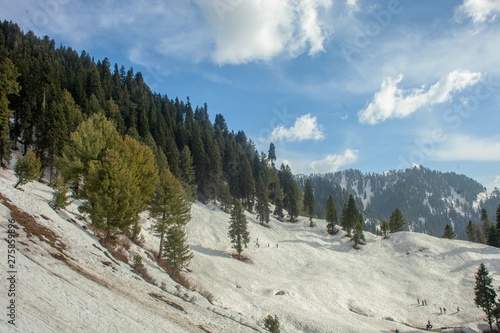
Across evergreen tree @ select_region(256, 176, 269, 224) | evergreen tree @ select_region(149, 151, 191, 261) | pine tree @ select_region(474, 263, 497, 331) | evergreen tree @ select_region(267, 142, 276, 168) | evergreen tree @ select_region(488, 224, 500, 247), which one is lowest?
pine tree @ select_region(474, 263, 497, 331)

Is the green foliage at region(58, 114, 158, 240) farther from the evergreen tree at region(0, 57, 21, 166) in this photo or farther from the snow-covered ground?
the evergreen tree at region(0, 57, 21, 166)

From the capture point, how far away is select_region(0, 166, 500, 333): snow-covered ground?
12.9 m

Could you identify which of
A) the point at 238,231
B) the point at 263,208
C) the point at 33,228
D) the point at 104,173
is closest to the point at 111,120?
the point at 238,231

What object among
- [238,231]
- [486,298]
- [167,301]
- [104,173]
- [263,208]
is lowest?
[167,301]

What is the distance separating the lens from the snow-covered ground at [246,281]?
1285 centimetres

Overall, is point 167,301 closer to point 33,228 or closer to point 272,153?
point 33,228

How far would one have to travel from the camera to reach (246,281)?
43.9 metres

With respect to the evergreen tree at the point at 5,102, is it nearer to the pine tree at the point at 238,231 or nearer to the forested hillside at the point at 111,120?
the forested hillside at the point at 111,120

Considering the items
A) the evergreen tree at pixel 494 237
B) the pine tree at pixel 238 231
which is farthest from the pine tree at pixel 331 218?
the evergreen tree at pixel 494 237

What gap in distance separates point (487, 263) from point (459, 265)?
19.1ft

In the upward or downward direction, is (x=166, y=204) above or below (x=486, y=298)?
above

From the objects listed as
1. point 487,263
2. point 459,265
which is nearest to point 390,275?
point 459,265

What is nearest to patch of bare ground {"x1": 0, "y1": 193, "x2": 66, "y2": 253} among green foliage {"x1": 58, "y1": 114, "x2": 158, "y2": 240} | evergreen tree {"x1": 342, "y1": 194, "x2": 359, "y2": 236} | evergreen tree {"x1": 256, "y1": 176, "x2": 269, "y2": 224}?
green foliage {"x1": 58, "y1": 114, "x2": 158, "y2": 240}

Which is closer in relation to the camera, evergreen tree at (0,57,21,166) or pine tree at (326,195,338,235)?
evergreen tree at (0,57,21,166)
